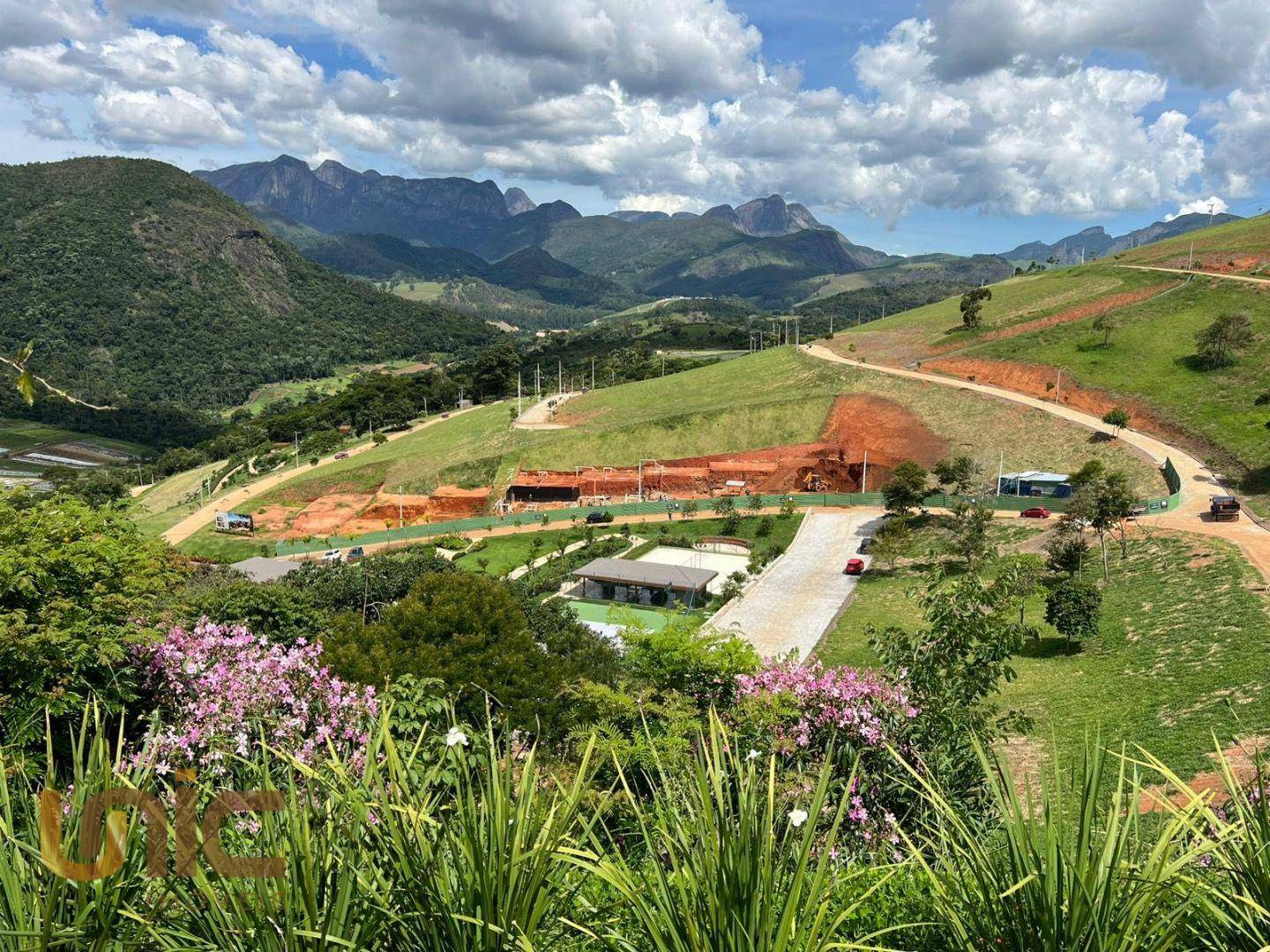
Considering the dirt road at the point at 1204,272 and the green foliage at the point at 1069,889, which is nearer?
the green foliage at the point at 1069,889

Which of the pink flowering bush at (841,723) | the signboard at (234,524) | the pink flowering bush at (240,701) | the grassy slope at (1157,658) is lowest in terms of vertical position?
the signboard at (234,524)

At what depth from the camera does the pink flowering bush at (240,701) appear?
7.86 m

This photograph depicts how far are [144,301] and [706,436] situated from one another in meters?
162

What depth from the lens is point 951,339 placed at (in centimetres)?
7519

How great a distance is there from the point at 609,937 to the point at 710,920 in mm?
571

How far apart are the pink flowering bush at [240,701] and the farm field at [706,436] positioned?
159 feet

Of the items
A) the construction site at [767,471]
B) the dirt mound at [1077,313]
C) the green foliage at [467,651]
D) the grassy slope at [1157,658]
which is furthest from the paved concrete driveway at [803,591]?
the dirt mound at [1077,313]

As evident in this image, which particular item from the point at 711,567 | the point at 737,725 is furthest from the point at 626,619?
the point at 711,567

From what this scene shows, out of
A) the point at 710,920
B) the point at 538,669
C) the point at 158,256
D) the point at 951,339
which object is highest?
the point at 158,256

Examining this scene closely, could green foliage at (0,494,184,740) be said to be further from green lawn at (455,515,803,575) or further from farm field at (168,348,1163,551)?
farm field at (168,348,1163,551)

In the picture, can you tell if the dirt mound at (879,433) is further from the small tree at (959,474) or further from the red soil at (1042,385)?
the red soil at (1042,385)

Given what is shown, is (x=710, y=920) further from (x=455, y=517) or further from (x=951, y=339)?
(x=951, y=339)

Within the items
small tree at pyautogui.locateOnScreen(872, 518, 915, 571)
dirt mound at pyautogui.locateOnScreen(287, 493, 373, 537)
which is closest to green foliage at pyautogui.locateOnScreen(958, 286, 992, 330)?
small tree at pyautogui.locateOnScreen(872, 518, 915, 571)

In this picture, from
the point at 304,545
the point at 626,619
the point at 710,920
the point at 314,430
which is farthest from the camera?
the point at 314,430
